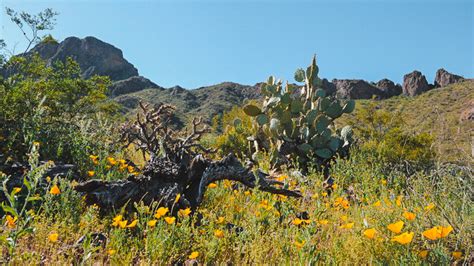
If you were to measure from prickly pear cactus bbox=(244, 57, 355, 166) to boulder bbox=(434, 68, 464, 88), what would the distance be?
56317 mm

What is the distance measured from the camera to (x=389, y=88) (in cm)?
6294

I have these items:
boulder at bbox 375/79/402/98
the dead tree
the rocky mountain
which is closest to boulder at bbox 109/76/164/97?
the rocky mountain

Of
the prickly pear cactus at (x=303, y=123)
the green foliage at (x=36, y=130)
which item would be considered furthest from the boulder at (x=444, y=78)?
the green foliage at (x=36, y=130)

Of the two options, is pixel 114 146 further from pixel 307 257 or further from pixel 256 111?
pixel 307 257

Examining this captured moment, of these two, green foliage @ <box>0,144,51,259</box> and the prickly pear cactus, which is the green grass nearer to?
green foliage @ <box>0,144,51,259</box>

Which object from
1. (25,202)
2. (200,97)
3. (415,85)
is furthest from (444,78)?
(25,202)

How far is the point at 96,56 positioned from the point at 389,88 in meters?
76.7

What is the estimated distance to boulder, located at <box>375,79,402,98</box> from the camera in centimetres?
6172

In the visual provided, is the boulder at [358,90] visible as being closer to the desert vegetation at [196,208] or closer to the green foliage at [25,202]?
the desert vegetation at [196,208]

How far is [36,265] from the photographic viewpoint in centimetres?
196

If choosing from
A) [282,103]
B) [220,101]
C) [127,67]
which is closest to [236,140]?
[282,103]

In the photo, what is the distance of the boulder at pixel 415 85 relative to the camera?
5727cm

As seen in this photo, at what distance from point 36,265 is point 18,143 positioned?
2549 millimetres

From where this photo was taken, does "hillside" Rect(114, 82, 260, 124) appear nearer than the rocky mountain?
Yes
